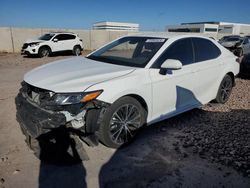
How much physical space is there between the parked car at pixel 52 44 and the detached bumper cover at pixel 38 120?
13329 millimetres

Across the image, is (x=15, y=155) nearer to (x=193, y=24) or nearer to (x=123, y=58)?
(x=123, y=58)

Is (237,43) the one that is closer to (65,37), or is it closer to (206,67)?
(65,37)

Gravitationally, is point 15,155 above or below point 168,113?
below

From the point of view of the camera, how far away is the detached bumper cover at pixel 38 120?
9.23 feet

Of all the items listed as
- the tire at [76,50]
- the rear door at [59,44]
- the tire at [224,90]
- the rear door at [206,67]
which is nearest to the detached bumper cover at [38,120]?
the rear door at [206,67]

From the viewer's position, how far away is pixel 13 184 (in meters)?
2.67

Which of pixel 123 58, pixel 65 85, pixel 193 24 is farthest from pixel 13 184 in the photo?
pixel 193 24

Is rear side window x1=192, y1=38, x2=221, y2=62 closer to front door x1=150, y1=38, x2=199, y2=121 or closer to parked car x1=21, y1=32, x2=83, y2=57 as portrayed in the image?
front door x1=150, y1=38, x2=199, y2=121

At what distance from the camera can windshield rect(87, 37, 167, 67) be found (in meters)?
3.75

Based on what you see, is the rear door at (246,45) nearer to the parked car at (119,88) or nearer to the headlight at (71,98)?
the parked car at (119,88)

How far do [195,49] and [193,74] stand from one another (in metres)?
0.53

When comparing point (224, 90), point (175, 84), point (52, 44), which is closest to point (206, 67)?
point (175, 84)

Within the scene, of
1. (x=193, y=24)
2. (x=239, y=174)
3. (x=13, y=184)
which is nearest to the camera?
(x=13, y=184)

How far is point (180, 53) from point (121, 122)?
1.70 meters
